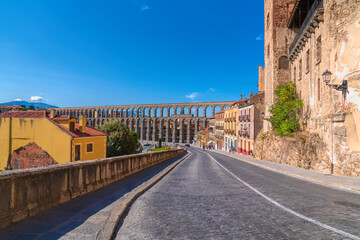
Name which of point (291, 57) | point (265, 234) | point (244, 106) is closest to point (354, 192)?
point (265, 234)

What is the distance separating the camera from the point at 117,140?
34.7m

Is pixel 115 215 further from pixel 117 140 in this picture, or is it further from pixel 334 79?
pixel 117 140

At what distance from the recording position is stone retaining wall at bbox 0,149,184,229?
358 cm

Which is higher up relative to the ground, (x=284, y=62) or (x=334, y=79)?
(x=284, y=62)

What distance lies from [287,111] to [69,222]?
23.4 meters

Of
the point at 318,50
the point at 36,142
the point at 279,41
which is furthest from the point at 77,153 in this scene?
the point at 279,41

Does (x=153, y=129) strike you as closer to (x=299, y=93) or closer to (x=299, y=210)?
(x=299, y=93)

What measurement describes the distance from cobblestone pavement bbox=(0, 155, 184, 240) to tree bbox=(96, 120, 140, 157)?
2948 cm

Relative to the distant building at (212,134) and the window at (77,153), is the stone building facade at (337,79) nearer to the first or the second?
the window at (77,153)

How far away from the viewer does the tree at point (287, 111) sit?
21.9m

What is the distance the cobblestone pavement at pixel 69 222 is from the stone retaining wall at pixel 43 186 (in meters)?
0.15

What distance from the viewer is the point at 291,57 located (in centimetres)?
2625

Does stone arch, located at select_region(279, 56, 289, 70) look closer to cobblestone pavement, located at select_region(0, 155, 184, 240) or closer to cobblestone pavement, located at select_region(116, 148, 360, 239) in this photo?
cobblestone pavement, located at select_region(116, 148, 360, 239)

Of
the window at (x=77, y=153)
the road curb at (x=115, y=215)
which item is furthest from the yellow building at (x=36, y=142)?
the road curb at (x=115, y=215)
